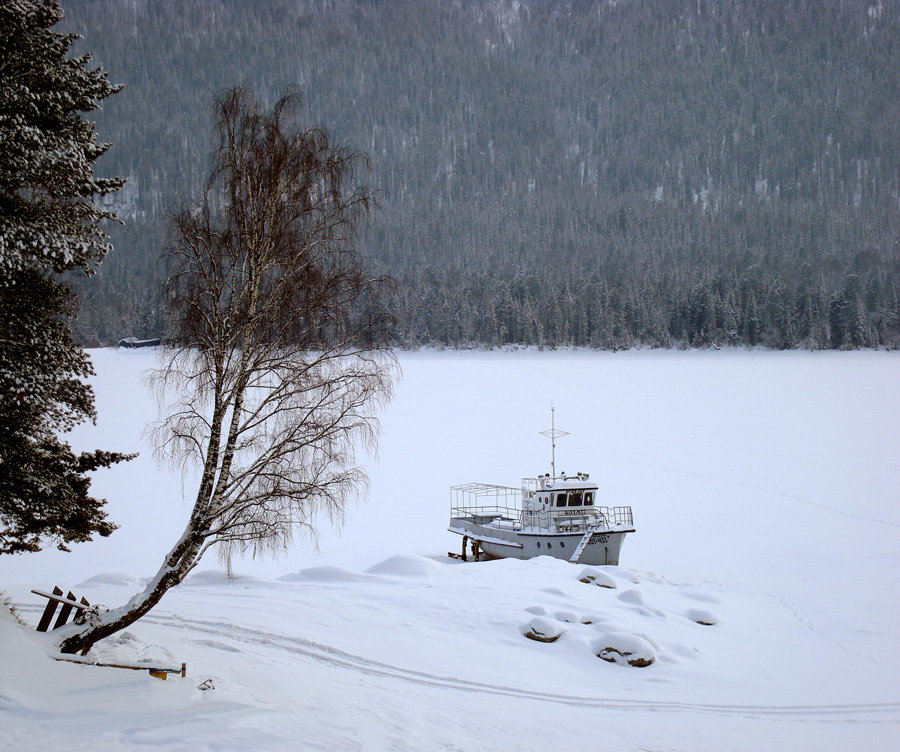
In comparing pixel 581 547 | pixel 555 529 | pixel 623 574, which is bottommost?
pixel 623 574

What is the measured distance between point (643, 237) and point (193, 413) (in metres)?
193

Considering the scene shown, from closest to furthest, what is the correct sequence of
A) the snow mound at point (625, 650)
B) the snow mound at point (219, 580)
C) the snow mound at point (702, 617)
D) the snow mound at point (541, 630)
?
the snow mound at point (625, 650)
the snow mound at point (541, 630)
the snow mound at point (702, 617)
the snow mound at point (219, 580)

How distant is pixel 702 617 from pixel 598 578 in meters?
3.19

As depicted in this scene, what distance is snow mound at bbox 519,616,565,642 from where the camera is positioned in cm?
1386

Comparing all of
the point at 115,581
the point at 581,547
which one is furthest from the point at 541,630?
the point at 115,581

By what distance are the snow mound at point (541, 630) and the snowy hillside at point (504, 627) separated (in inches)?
3.0

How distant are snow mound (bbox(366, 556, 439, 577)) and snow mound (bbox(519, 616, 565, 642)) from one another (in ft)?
17.2

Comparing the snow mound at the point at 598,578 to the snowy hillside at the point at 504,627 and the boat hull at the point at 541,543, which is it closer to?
the snowy hillside at the point at 504,627

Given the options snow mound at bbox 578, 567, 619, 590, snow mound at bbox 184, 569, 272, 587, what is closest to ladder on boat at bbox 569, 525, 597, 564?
snow mound at bbox 578, 567, 619, 590

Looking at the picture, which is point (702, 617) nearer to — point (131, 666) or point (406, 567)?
point (406, 567)

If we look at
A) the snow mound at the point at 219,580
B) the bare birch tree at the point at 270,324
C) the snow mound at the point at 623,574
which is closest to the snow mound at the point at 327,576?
the snow mound at the point at 219,580

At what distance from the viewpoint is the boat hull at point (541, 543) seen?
23422 millimetres

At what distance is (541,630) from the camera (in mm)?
14047

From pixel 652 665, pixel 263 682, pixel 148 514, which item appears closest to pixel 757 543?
pixel 652 665
